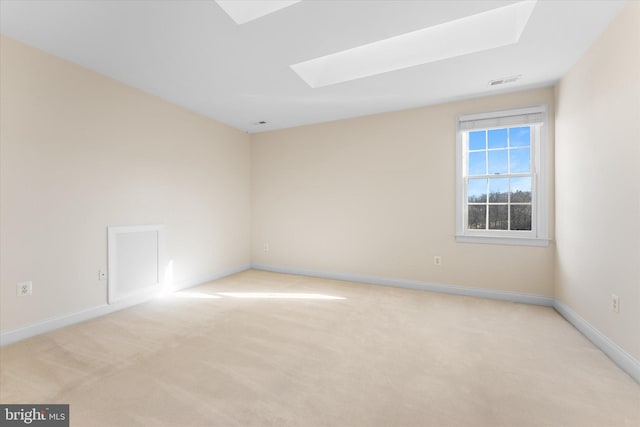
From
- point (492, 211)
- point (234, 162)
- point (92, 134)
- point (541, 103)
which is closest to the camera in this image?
point (92, 134)

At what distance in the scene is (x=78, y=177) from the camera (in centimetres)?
262

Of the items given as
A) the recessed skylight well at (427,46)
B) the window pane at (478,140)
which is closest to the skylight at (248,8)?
the recessed skylight well at (427,46)

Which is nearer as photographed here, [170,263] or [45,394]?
[45,394]

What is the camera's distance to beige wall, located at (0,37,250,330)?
2213mm

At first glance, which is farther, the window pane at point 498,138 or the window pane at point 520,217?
the window pane at point 498,138

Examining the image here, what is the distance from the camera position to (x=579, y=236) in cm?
248

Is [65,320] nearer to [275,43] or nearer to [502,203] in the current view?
[275,43]

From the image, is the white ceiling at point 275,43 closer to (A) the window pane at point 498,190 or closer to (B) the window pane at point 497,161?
(B) the window pane at point 497,161

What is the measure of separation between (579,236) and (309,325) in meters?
2.68

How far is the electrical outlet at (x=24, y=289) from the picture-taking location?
2236 mm

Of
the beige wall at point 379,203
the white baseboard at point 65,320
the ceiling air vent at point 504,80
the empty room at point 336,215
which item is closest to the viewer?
the empty room at point 336,215

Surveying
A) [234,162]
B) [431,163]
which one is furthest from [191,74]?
[431,163]

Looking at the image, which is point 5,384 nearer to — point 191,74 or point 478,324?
point 191,74

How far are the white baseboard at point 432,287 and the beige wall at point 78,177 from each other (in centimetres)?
169
